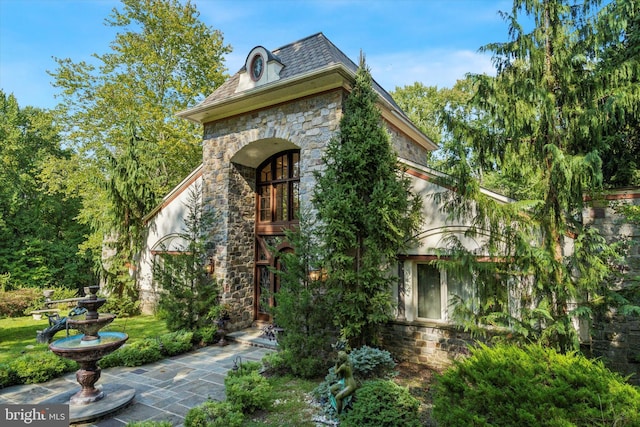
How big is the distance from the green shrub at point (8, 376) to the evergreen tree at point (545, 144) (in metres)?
7.60

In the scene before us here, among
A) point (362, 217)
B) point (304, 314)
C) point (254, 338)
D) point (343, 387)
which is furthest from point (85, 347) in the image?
point (362, 217)

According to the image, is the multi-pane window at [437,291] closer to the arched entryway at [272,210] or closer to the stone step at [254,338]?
the stone step at [254,338]

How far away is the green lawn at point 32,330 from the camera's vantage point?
7.98 metres

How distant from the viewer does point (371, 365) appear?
566cm

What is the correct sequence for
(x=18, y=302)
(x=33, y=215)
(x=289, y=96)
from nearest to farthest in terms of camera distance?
(x=289, y=96), (x=18, y=302), (x=33, y=215)

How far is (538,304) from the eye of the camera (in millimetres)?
4684

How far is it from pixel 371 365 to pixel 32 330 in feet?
33.4

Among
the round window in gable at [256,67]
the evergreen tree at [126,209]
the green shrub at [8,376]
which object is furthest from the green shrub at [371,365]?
the evergreen tree at [126,209]

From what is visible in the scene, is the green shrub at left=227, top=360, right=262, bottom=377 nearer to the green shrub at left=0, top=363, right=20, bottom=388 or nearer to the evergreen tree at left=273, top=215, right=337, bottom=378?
the evergreen tree at left=273, top=215, right=337, bottom=378

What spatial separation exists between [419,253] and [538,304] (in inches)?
97.7

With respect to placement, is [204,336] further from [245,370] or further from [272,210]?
[272,210]

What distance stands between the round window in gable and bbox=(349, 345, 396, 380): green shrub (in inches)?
265

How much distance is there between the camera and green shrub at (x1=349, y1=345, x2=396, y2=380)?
5.65 meters

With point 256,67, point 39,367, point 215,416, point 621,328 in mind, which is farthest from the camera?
point 256,67
